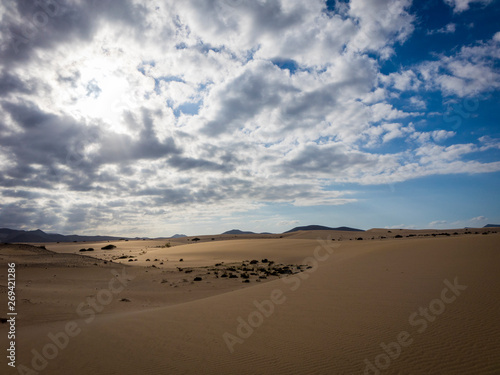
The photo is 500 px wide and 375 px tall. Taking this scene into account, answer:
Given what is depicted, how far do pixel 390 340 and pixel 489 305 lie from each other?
3056 millimetres

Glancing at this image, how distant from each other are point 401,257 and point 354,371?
11.3 meters

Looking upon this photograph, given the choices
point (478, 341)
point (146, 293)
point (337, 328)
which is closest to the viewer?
point (478, 341)

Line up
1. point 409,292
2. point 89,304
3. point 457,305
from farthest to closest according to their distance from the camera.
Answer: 1. point 89,304
2. point 409,292
3. point 457,305

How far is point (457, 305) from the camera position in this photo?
269 inches

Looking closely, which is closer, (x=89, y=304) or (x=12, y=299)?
(x=12, y=299)

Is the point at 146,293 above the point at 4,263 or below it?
below

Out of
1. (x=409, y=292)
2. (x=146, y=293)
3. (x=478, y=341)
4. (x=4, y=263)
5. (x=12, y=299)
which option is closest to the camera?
(x=478, y=341)

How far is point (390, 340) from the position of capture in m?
5.43

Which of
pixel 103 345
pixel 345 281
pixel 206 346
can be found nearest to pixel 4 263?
pixel 103 345

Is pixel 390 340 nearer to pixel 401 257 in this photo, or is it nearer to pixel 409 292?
pixel 409 292

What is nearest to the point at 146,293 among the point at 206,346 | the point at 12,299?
the point at 12,299

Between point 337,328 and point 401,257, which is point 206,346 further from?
point 401,257

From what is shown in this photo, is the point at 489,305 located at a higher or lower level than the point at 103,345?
higher

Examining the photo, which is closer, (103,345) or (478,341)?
(478,341)
